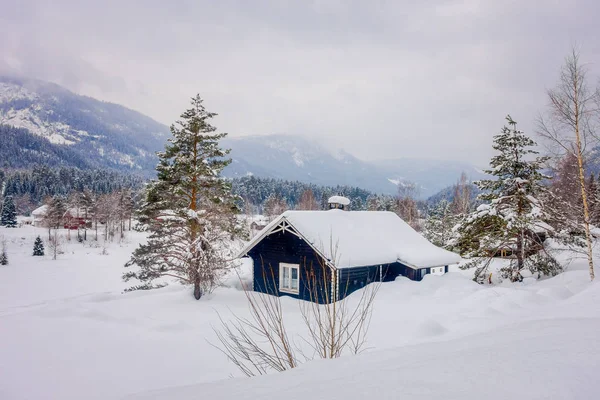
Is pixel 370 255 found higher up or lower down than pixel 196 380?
higher up

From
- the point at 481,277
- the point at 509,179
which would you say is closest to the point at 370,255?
the point at 481,277

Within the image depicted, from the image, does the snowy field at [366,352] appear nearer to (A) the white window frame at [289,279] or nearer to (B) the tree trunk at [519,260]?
(B) the tree trunk at [519,260]

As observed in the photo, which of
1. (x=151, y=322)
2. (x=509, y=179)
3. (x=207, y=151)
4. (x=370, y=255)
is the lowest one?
(x=151, y=322)

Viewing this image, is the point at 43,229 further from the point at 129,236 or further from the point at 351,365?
the point at 351,365

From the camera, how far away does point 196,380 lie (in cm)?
887

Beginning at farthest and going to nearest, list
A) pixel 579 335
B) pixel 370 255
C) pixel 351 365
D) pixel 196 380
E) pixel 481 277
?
pixel 481 277
pixel 370 255
pixel 196 380
pixel 579 335
pixel 351 365

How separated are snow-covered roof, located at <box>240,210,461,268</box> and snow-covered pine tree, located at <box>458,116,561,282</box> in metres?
3.22

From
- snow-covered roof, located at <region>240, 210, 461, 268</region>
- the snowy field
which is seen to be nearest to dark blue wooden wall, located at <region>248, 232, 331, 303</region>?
snow-covered roof, located at <region>240, 210, 461, 268</region>

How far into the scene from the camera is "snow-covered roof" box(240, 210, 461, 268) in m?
18.1

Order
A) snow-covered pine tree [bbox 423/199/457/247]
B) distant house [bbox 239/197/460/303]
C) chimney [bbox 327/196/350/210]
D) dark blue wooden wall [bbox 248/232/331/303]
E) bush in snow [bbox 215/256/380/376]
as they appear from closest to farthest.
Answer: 1. bush in snow [bbox 215/256/380/376]
2. distant house [bbox 239/197/460/303]
3. dark blue wooden wall [bbox 248/232/331/303]
4. chimney [bbox 327/196/350/210]
5. snow-covered pine tree [bbox 423/199/457/247]

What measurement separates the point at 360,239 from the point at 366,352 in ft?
47.8

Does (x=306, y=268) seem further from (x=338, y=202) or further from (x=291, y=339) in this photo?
(x=291, y=339)

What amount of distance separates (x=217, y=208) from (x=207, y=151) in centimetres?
319

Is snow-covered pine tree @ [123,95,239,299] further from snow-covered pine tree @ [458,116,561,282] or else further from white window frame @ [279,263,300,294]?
snow-covered pine tree @ [458,116,561,282]
